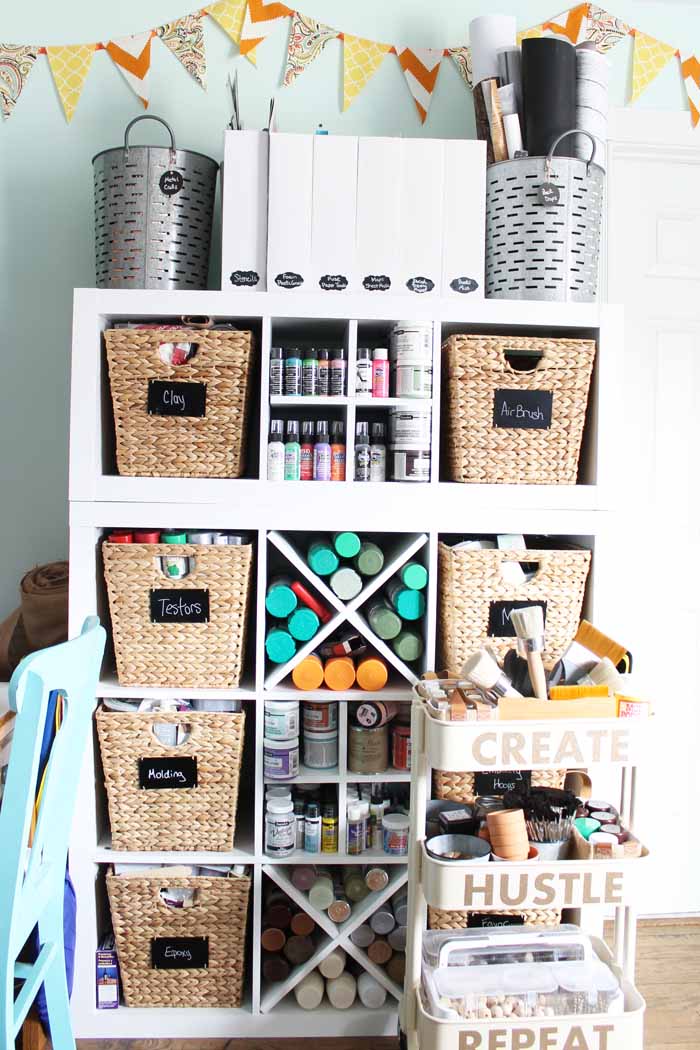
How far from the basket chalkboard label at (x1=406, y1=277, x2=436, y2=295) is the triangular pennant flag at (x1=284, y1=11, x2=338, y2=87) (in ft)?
2.32

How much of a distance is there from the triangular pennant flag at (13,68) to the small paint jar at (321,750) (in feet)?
5.32

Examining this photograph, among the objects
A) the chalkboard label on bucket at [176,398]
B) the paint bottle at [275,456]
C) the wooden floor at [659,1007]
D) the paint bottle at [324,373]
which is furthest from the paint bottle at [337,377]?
the wooden floor at [659,1007]

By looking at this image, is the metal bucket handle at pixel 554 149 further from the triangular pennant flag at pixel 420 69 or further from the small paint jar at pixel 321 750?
the small paint jar at pixel 321 750

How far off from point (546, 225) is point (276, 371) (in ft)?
2.03

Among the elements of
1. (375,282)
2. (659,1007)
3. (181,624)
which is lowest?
(659,1007)

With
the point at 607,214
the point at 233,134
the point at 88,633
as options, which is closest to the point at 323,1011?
the point at 88,633

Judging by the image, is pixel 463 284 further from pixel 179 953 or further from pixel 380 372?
pixel 179 953

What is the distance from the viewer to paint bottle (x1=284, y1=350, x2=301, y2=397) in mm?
1829

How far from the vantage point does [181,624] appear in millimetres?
1835

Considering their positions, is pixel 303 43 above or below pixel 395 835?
above

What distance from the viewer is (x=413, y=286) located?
72.1 inches

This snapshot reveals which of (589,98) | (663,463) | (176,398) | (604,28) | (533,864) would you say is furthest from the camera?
(663,463)

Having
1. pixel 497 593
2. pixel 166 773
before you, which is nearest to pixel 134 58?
pixel 497 593

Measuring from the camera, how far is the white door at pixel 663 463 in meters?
2.30
